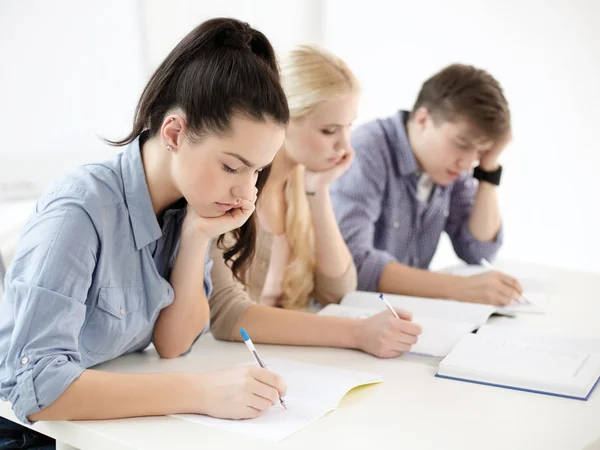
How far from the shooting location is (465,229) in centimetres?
248

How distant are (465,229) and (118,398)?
1572 millimetres

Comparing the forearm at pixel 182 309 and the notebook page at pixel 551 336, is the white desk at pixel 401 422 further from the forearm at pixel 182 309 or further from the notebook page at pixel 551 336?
the notebook page at pixel 551 336

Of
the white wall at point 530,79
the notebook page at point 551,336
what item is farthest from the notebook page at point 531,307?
the white wall at point 530,79

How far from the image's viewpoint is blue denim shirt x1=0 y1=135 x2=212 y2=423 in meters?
1.11

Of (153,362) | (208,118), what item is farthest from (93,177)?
(153,362)

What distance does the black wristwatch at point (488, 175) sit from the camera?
A: 96.3 inches

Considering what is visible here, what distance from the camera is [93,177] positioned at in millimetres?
1298

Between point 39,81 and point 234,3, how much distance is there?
1153 millimetres

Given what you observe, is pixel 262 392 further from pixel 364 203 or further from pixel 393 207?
pixel 393 207

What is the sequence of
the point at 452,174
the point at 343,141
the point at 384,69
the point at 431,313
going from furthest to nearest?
the point at 384,69 < the point at 452,174 < the point at 343,141 < the point at 431,313

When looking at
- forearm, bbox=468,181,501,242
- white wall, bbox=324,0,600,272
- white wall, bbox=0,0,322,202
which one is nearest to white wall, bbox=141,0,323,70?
white wall, bbox=0,0,322,202

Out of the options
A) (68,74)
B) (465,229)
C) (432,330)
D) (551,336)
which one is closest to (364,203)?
(465,229)

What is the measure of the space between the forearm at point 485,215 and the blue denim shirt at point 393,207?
2 cm

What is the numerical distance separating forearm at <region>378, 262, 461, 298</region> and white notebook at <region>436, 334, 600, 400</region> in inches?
17.7
